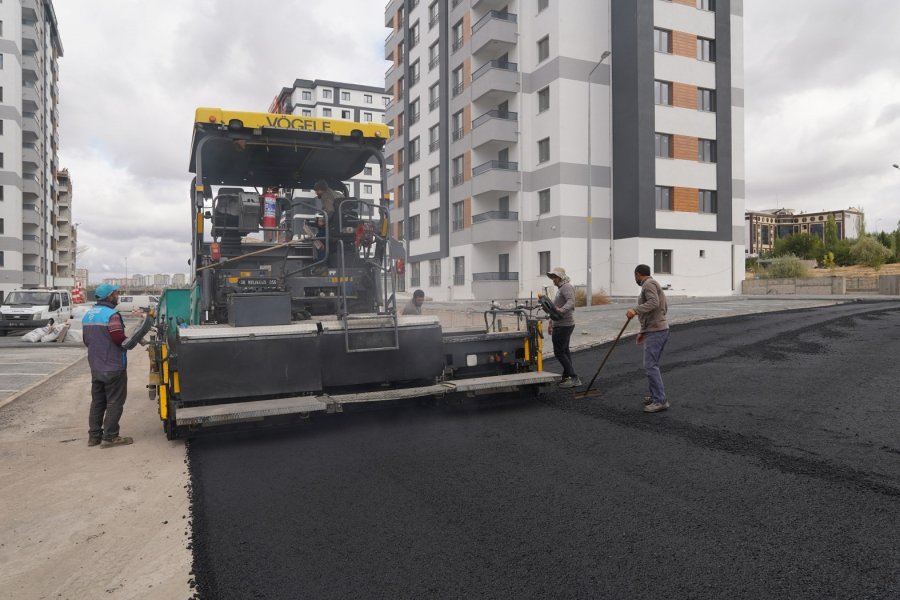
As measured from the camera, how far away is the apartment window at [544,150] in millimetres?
31828

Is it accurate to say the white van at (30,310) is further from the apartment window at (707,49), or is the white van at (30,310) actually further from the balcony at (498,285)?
the apartment window at (707,49)

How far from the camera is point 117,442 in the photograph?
6484mm

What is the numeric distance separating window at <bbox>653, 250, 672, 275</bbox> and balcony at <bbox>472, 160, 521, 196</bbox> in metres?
7.90

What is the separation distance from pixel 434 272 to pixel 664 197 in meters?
15.3

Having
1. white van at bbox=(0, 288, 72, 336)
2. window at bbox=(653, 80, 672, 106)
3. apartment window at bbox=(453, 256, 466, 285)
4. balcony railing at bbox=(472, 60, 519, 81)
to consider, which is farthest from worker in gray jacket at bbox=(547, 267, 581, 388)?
apartment window at bbox=(453, 256, 466, 285)

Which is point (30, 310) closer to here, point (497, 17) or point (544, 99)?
point (544, 99)

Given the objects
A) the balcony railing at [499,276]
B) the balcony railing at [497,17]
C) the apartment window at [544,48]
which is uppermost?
the balcony railing at [497,17]

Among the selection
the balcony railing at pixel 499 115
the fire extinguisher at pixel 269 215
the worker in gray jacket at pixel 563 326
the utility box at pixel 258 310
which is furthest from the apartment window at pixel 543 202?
the utility box at pixel 258 310

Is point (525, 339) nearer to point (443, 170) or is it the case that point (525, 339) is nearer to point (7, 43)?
point (443, 170)

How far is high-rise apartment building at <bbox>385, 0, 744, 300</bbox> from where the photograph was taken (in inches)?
1201

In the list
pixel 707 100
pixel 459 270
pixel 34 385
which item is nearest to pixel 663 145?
pixel 707 100

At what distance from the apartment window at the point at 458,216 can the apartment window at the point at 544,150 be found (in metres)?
5.97

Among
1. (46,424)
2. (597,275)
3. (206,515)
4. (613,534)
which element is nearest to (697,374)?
(613,534)

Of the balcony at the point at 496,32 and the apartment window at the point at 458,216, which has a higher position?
the balcony at the point at 496,32
